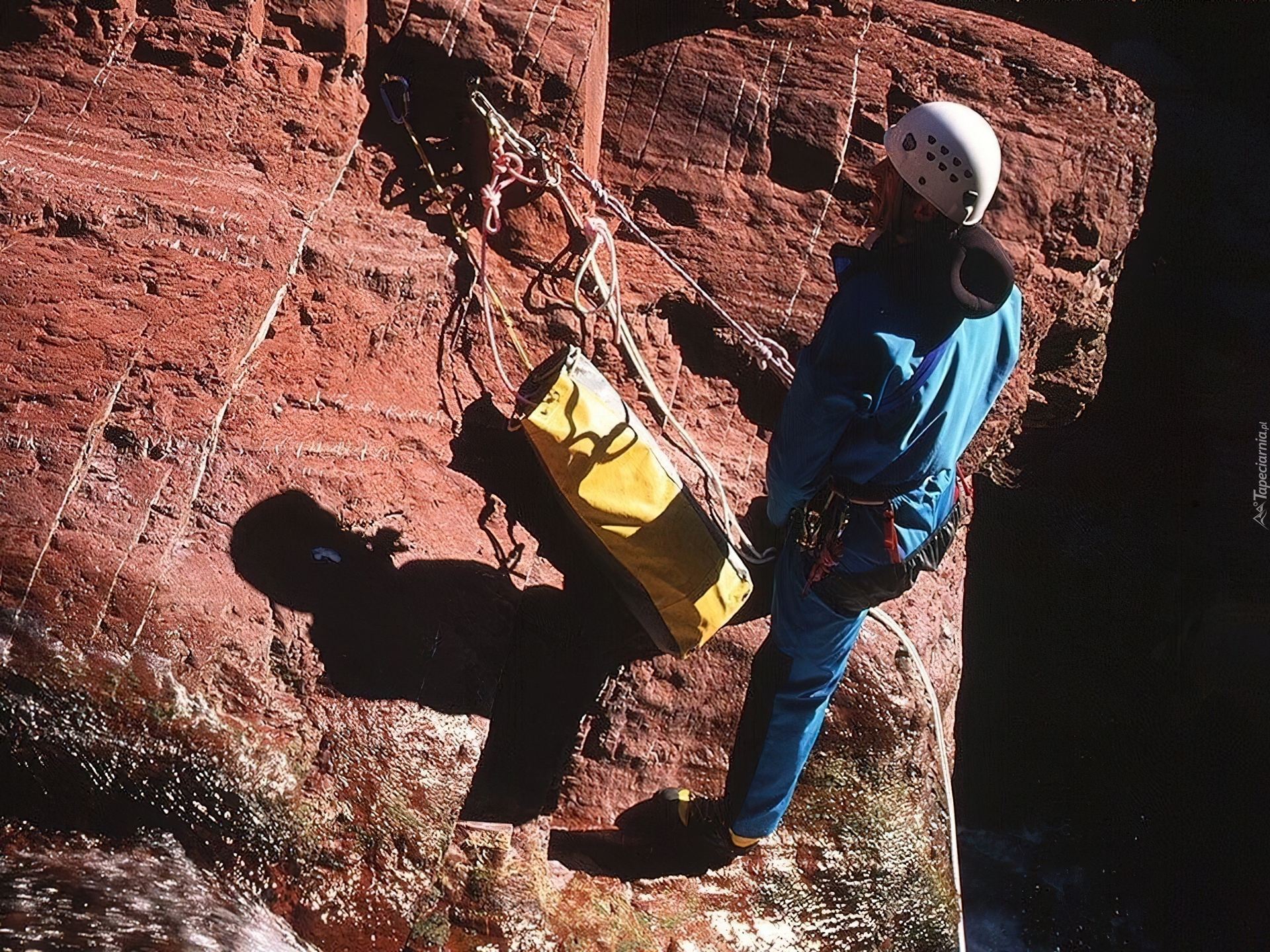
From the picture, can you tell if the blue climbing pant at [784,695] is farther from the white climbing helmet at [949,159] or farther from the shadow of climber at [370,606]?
the white climbing helmet at [949,159]

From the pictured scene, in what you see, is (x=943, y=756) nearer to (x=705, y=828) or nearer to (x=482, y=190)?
(x=705, y=828)

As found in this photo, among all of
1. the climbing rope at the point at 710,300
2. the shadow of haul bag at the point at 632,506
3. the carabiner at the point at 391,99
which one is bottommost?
the shadow of haul bag at the point at 632,506

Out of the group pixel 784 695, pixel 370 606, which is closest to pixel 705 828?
pixel 784 695

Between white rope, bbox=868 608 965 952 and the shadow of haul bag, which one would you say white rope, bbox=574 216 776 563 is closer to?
the shadow of haul bag

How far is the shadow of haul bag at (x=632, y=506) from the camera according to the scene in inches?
129

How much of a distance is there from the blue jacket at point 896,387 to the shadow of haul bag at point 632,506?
1.03ft

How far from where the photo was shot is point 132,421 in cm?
328

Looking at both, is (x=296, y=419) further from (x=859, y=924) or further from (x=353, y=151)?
(x=859, y=924)

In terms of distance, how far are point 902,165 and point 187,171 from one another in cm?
230

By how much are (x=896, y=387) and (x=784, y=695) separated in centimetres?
114

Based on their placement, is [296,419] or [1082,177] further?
[1082,177]

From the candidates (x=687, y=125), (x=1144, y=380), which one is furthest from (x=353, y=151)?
(x=1144, y=380)

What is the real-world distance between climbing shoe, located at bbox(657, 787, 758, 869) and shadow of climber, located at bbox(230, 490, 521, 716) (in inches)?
34.7

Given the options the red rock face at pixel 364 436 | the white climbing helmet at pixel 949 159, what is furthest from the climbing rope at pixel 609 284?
the white climbing helmet at pixel 949 159
